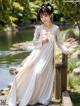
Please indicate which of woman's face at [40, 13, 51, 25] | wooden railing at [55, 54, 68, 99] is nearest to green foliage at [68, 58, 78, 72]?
wooden railing at [55, 54, 68, 99]

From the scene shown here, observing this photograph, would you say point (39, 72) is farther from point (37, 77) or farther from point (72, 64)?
point (72, 64)

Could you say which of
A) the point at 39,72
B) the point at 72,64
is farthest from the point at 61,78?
the point at 72,64

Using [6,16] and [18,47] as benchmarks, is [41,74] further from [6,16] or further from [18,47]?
[6,16]

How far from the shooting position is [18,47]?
3362cm

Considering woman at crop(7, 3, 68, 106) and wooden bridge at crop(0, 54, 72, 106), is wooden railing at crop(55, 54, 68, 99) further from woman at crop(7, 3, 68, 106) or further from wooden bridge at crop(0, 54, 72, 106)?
woman at crop(7, 3, 68, 106)

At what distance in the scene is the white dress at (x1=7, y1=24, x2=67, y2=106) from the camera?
7.73m

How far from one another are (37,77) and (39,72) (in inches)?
3.8

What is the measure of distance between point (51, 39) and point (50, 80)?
0.75m

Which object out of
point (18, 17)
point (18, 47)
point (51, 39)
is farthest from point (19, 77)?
point (18, 17)

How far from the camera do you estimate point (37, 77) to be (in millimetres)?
7742

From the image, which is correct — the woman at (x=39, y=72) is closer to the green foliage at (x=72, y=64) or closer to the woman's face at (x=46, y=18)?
the woman's face at (x=46, y=18)

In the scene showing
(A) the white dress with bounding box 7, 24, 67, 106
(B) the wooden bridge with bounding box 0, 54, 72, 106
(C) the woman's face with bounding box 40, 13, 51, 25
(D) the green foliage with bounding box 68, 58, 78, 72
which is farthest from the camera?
(D) the green foliage with bounding box 68, 58, 78, 72

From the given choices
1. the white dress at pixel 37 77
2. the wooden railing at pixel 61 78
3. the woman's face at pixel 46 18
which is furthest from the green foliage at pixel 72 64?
the woman's face at pixel 46 18

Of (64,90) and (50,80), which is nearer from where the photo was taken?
(50,80)
